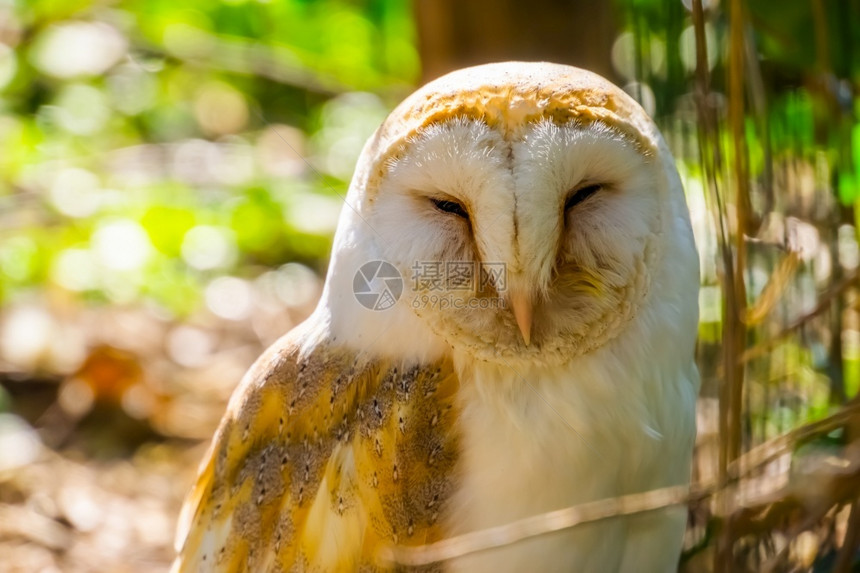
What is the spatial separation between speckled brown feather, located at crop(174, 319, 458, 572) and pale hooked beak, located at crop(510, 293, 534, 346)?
16 cm

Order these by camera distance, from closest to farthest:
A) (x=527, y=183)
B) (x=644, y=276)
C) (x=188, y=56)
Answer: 1. (x=527, y=183)
2. (x=644, y=276)
3. (x=188, y=56)

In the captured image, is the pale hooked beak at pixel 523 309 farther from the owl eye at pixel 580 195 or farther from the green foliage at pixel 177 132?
the green foliage at pixel 177 132

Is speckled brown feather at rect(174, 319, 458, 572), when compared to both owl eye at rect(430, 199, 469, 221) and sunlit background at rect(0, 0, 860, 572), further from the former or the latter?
sunlit background at rect(0, 0, 860, 572)

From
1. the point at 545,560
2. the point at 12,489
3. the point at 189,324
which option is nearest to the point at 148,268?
the point at 189,324

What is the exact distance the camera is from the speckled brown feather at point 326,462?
1.21 m

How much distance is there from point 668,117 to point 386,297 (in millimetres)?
636

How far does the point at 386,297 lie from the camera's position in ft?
4.00

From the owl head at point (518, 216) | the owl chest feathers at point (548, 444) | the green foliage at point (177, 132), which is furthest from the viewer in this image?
the green foliage at point (177, 132)

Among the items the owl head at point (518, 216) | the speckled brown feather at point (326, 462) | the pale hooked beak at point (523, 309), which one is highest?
the owl head at point (518, 216)

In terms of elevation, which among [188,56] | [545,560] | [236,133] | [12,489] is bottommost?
[12,489]

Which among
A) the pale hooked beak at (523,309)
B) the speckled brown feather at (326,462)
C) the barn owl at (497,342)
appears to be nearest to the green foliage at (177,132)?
the speckled brown feather at (326,462)

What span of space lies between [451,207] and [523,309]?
0.47 ft

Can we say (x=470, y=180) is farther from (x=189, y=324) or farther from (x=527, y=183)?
(x=189, y=324)

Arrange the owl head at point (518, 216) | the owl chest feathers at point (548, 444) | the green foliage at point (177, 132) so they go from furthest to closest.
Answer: the green foliage at point (177, 132) → the owl chest feathers at point (548, 444) → the owl head at point (518, 216)
